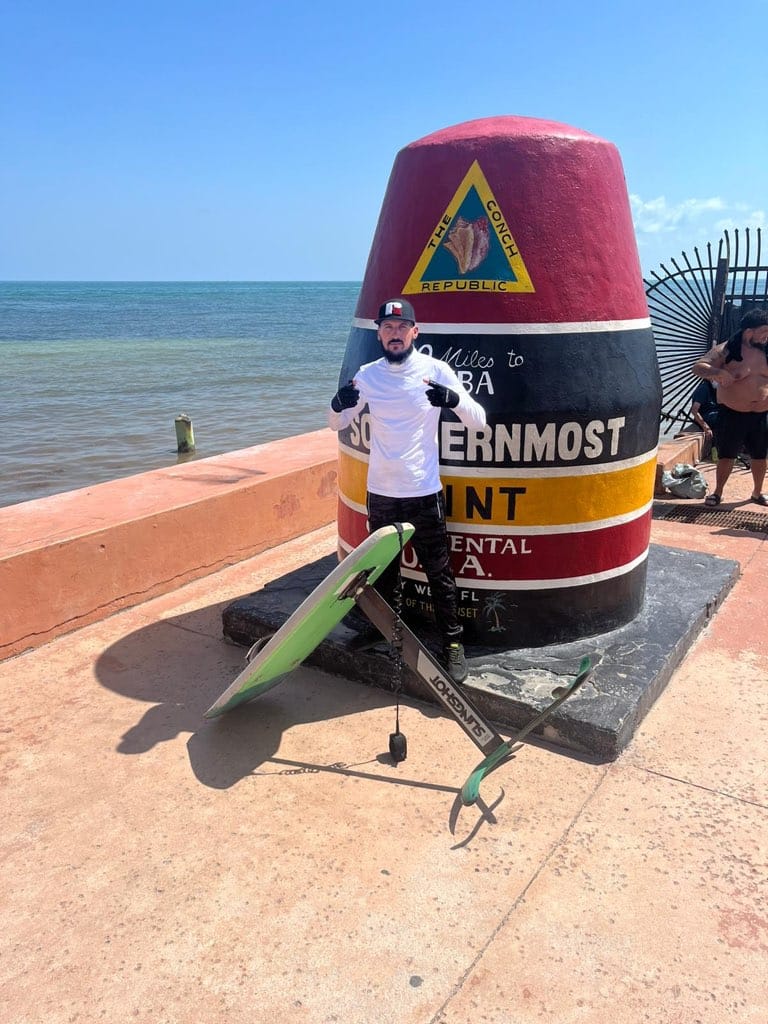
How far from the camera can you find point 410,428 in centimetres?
357

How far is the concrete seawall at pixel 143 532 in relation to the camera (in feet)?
14.7

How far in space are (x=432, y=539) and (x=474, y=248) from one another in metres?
1.45

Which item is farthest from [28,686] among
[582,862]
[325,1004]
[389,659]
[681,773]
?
[681,773]

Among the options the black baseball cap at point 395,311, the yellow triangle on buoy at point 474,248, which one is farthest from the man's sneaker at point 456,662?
the yellow triangle on buoy at point 474,248

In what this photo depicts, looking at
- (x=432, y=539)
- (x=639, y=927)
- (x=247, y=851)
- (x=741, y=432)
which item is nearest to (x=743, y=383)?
(x=741, y=432)

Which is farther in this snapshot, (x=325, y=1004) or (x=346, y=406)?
(x=346, y=406)

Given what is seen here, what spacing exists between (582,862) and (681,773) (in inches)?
31.4

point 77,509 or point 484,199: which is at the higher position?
point 484,199

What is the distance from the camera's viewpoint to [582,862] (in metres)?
2.83

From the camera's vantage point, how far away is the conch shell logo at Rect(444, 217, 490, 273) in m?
3.75

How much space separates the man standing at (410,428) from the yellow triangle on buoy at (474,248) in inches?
13.3

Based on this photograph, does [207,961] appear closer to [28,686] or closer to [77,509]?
[28,686]

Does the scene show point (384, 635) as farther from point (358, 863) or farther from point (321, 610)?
point (358, 863)

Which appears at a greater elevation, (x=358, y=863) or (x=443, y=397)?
(x=443, y=397)
